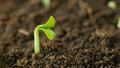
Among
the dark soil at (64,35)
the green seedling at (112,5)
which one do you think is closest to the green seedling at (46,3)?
the dark soil at (64,35)

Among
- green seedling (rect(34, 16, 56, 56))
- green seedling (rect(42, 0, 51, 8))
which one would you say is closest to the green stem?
green seedling (rect(34, 16, 56, 56))

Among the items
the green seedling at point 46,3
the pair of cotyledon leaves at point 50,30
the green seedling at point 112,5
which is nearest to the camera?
the pair of cotyledon leaves at point 50,30

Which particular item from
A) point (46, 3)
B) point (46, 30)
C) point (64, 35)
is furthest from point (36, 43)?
point (46, 3)

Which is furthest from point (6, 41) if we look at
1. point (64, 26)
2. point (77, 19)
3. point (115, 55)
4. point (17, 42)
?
point (115, 55)

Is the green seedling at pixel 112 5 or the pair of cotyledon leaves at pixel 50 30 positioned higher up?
the green seedling at pixel 112 5

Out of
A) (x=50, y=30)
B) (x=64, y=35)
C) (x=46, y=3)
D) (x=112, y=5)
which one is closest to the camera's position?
(x=50, y=30)

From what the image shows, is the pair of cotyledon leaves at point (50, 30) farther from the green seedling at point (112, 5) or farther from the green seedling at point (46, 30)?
the green seedling at point (112, 5)

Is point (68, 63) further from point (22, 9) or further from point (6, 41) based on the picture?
point (22, 9)

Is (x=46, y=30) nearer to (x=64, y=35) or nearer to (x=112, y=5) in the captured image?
(x=64, y=35)

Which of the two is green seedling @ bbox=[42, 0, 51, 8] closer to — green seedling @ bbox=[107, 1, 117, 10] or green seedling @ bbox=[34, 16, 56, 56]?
green seedling @ bbox=[107, 1, 117, 10]
